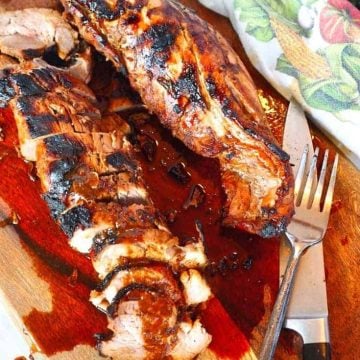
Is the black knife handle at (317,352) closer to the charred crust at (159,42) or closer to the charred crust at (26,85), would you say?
the charred crust at (159,42)

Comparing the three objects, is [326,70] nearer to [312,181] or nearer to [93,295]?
[312,181]

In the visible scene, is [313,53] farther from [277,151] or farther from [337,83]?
[277,151]

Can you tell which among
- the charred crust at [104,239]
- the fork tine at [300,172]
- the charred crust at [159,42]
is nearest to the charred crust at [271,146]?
the fork tine at [300,172]

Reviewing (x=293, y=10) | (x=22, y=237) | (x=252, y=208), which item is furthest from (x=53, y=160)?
(x=293, y=10)

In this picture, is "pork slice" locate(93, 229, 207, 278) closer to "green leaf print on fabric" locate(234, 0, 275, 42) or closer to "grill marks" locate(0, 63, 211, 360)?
"grill marks" locate(0, 63, 211, 360)

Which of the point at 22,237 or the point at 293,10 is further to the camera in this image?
the point at 293,10
